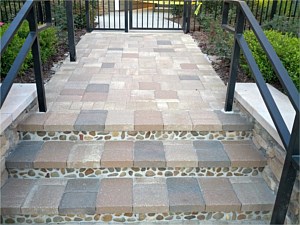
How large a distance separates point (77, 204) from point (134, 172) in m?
0.46

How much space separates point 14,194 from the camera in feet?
6.38

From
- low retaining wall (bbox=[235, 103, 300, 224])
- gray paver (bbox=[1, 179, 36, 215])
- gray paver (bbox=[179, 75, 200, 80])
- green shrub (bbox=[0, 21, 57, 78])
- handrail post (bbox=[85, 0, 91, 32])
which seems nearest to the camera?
low retaining wall (bbox=[235, 103, 300, 224])

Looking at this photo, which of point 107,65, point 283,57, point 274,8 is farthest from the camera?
point 274,8

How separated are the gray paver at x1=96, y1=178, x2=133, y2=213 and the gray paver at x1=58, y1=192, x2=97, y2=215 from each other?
4cm

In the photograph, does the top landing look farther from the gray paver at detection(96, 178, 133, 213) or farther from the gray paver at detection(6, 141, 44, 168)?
the gray paver at detection(96, 178, 133, 213)

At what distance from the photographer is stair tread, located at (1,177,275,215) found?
1.87 m

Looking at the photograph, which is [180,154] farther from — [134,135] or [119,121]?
[119,121]

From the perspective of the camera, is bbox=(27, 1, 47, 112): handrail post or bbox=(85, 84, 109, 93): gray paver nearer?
bbox=(27, 1, 47, 112): handrail post

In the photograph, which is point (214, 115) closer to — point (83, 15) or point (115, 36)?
point (115, 36)

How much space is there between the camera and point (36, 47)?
233 cm

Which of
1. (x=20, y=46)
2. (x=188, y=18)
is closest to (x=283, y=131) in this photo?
(x=20, y=46)

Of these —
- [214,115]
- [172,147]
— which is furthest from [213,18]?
[172,147]

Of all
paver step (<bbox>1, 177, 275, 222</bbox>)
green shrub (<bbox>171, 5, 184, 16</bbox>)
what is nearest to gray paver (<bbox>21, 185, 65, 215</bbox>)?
paver step (<bbox>1, 177, 275, 222</bbox>)

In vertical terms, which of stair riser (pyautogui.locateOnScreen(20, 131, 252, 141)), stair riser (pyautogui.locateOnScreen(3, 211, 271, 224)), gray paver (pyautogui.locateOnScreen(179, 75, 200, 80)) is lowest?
stair riser (pyautogui.locateOnScreen(3, 211, 271, 224))
